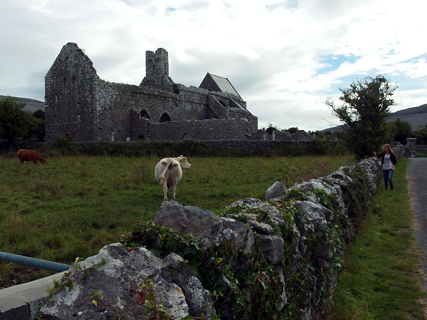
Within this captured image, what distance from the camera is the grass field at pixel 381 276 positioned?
4.14m

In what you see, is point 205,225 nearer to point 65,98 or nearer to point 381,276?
point 381,276

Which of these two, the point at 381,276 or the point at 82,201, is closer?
the point at 381,276

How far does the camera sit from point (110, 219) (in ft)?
22.1

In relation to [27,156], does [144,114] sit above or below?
above

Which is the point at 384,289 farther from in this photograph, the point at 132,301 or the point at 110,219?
Result: the point at 110,219

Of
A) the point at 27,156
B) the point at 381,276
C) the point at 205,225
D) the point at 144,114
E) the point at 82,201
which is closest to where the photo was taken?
the point at 205,225

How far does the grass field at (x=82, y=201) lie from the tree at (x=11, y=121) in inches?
531

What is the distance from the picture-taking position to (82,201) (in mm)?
8500

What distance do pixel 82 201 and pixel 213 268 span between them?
7.14 m

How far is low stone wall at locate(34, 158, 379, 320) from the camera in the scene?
1661mm

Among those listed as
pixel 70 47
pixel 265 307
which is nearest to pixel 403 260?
pixel 265 307

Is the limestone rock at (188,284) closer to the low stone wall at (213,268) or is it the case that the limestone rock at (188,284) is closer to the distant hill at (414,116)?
the low stone wall at (213,268)

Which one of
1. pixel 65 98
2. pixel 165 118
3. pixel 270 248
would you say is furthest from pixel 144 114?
pixel 270 248

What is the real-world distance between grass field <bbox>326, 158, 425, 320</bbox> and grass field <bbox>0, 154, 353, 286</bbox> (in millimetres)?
2855
